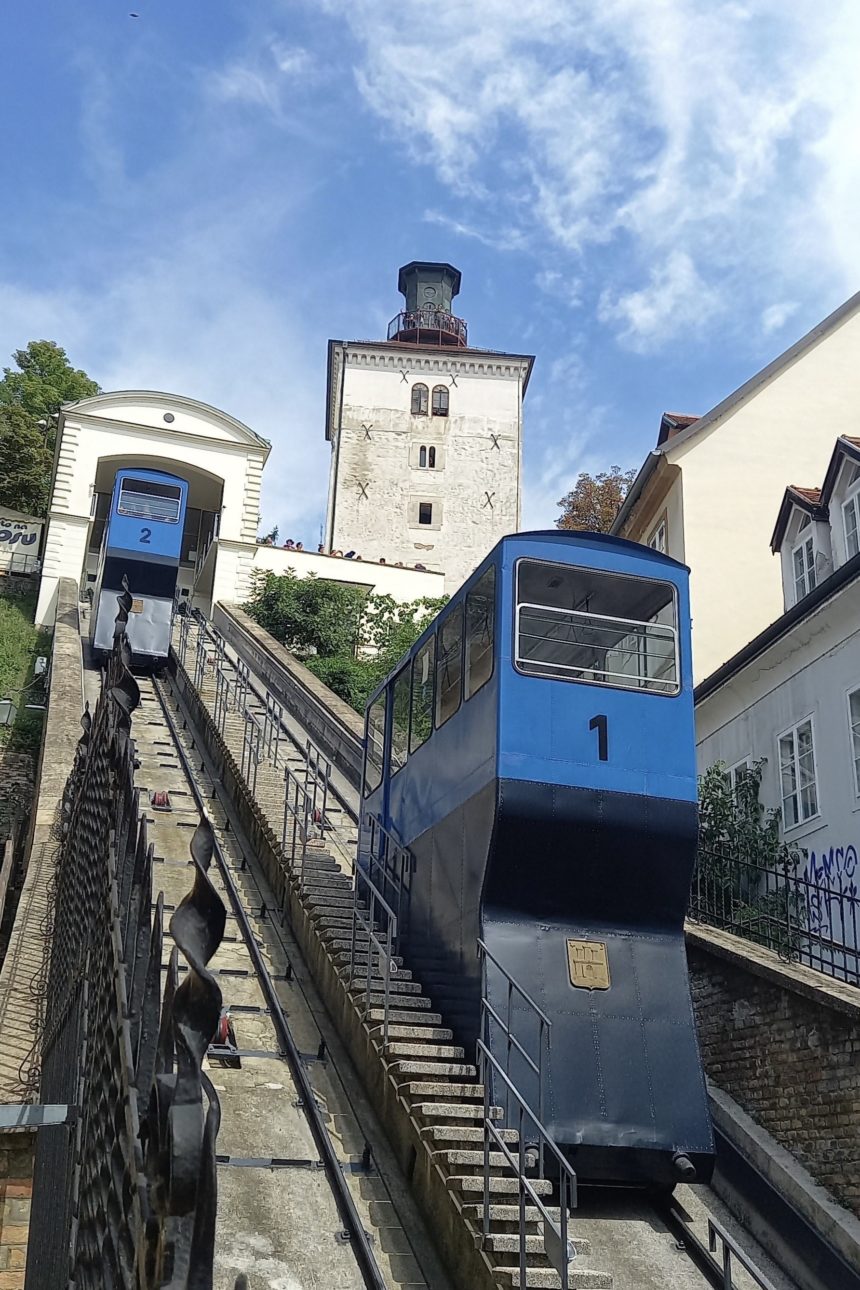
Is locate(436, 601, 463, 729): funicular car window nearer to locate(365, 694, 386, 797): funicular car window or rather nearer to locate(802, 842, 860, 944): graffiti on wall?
locate(365, 694, 386, 797): funicular car window

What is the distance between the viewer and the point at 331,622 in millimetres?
36250

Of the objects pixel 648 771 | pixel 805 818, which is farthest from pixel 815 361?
pixel 648 771

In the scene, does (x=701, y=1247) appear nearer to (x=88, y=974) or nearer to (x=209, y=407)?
(x=88, y=974)

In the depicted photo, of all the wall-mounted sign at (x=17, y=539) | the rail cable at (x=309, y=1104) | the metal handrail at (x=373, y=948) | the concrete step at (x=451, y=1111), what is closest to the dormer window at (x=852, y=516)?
the metal handrail at (x=373, y=948)

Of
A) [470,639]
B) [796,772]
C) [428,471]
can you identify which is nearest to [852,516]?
[796,772]

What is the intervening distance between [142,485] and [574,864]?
831 inches

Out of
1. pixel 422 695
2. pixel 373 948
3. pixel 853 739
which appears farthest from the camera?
pixel 853 739

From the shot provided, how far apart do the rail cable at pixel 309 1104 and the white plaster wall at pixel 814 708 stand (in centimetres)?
653

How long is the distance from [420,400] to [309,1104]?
49180 mm

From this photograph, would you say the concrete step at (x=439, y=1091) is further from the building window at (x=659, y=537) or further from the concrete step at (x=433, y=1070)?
the building window at (x=659, y=537)

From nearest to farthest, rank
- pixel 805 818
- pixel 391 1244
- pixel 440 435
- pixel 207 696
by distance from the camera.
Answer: pixel 391 1244, pixel 805 818, pixel 207 696, pixel 440 435

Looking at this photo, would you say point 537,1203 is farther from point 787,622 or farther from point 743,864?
point 787,622

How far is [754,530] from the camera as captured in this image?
22906 millimetres

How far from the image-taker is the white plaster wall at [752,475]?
73.2 ft
